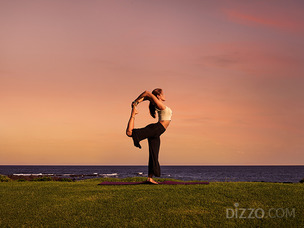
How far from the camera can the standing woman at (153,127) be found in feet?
38.9

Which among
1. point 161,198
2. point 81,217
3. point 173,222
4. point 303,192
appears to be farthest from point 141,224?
point 303,192

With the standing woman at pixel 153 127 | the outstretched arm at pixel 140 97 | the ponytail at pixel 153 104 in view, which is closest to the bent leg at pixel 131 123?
the standing woman at pixel 153 127

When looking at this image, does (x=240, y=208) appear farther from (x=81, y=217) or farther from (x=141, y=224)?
(x=81, y=217)

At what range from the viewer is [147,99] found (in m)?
12.1

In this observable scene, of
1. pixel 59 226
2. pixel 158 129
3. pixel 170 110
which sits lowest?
pixel 59 226

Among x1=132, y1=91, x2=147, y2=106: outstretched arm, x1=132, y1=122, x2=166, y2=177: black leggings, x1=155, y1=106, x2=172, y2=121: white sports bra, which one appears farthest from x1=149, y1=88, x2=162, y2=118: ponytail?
x1=132, y1=122, x2=166, y2=177: black leggings

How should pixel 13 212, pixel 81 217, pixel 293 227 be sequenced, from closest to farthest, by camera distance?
pixel 293 227
pixel 81 217
pixel 13 212

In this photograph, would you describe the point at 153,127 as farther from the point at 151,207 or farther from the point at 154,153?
the point at 151,207

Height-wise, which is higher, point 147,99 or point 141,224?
point 147,99

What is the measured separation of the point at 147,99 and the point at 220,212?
5.62 meters

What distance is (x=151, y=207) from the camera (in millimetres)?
8297

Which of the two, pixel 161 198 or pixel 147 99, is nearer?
pixel 161 198

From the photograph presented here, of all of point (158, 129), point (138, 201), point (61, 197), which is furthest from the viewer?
point (158, 129)

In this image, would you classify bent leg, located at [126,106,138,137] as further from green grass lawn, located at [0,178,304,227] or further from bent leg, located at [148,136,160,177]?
green grass lawn, located at [0,178,304,227]
